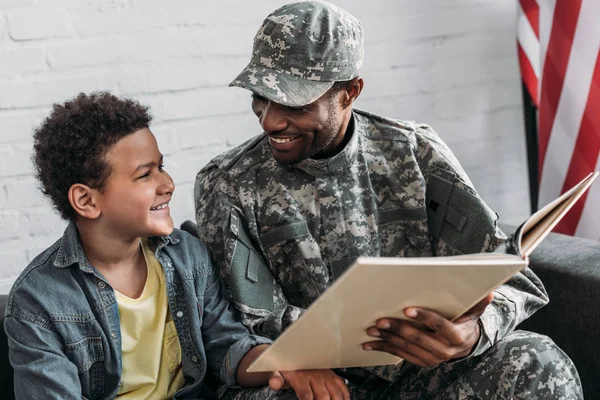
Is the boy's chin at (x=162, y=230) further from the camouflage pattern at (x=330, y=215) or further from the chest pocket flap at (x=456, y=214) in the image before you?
the chest pocket flap at (x=456, y=214)

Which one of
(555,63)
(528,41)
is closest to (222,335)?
(555,63)

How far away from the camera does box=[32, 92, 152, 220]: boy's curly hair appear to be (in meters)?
1.48

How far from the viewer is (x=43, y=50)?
74.9 inches

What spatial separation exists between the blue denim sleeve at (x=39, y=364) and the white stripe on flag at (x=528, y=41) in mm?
1472

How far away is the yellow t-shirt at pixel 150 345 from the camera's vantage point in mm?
1514

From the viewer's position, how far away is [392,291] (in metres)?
1.15

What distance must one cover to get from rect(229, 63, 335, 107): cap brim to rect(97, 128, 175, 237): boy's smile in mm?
192

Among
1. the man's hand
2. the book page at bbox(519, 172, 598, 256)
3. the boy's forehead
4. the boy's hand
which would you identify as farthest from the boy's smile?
the book page at bbox(519, 172, 598, 256)

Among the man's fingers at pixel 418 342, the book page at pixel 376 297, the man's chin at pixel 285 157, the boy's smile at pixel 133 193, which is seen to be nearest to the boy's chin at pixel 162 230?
the boy's smile at pixel 133 193

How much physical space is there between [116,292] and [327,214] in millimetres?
385

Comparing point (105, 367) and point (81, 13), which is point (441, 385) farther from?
point (81, 13)

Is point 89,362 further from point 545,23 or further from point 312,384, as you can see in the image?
point 545,23

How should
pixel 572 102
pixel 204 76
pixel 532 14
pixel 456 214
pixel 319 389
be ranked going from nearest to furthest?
1. pixel 319 389
2. pixel 456 214
3. pixel 204 76
4. pixel 572 102
5. pixel 532 14

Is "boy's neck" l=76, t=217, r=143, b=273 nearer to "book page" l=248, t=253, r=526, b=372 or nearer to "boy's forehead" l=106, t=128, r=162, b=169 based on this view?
"boy's forehead" l=106, t=128, r=162, b=169
